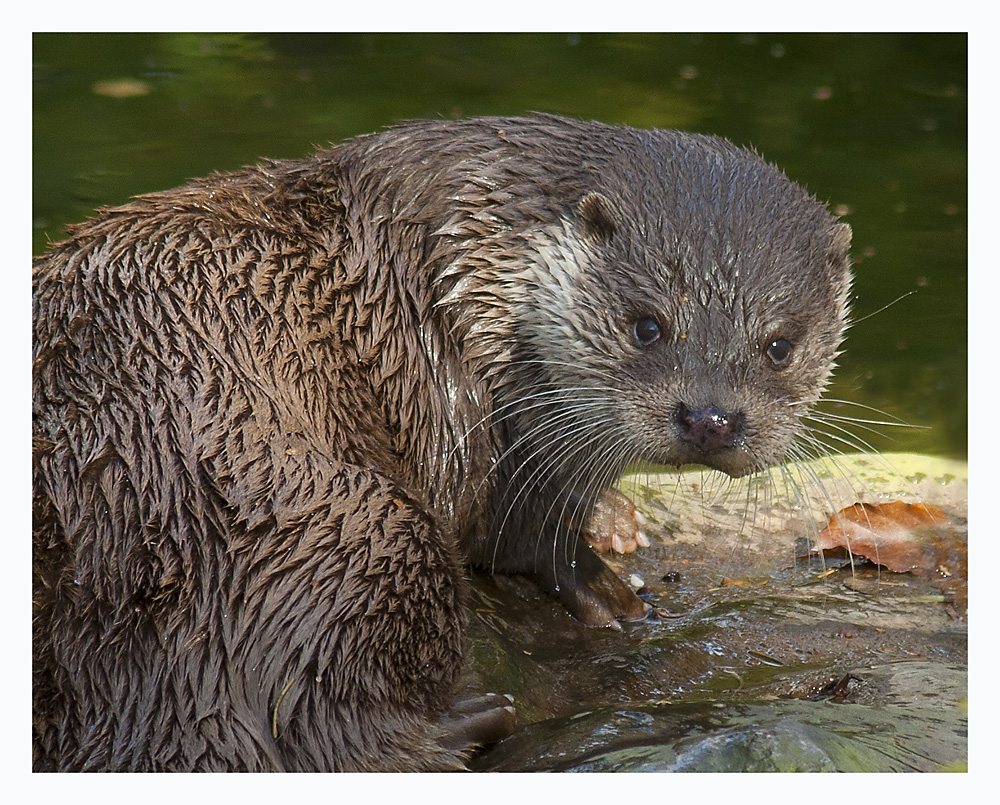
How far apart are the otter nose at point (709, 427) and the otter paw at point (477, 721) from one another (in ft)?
2.42

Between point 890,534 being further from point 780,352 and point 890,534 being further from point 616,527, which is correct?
point 780,352

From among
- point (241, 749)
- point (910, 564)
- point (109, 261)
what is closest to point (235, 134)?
point (109, 261)

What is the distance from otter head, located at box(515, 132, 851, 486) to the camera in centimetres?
270

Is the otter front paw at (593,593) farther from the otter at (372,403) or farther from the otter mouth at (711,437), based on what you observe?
the otter mouth at (711,437)

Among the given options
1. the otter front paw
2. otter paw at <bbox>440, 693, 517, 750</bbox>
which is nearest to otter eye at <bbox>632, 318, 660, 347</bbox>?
the otter front paw

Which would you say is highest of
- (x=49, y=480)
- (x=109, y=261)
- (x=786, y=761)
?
(x=109, y=261)

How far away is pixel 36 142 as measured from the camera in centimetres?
335

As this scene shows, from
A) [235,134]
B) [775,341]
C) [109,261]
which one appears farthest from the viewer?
[235,134]

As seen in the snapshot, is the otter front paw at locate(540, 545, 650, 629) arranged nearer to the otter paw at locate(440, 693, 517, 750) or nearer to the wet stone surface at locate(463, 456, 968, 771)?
the wet stone surface at locate(463, 456, 968, 771)

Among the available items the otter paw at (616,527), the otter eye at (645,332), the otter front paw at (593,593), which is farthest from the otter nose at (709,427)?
the otter paw at (616,527)

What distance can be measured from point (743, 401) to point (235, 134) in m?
2.22

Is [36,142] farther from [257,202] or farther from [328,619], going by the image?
[328,619]

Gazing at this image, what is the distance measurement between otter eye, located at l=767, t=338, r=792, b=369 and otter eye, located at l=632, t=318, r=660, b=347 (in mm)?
277

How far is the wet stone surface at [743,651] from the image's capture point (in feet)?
7.68
